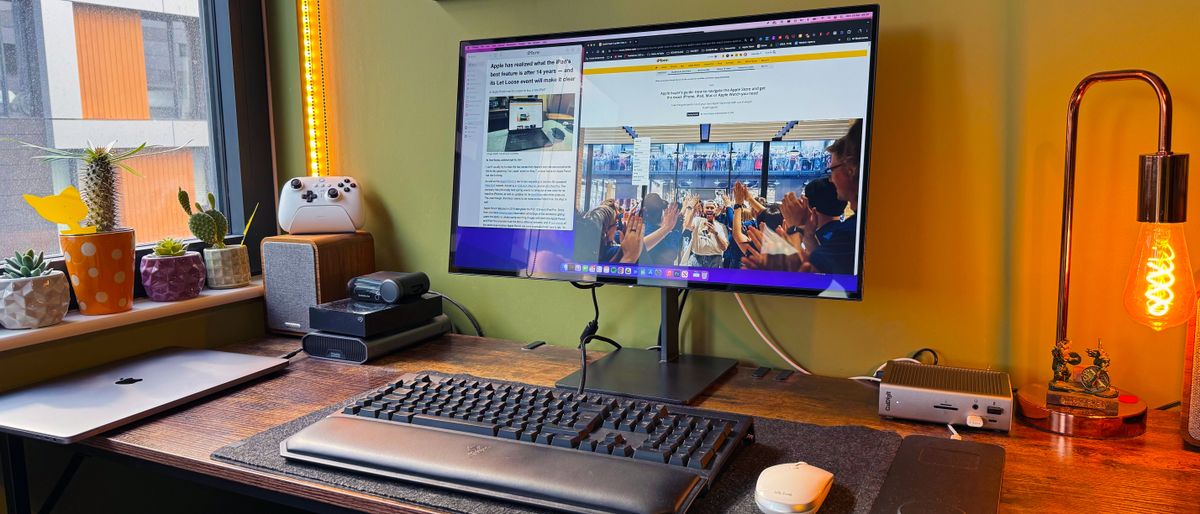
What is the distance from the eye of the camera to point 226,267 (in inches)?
61.2

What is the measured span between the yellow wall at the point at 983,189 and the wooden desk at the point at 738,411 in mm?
109

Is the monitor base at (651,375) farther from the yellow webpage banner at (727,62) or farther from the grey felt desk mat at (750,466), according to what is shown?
the yellow webpage banner at (727,62)

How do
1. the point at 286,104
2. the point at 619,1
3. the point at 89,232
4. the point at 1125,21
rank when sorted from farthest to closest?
the point at 286,104, the point at 619,1, the point at 89,232, the point at 1125,21

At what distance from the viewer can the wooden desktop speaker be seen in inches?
58.9

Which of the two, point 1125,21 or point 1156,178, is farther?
point 1125,21

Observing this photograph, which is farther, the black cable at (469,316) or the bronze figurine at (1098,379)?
the black cable at (469,316)

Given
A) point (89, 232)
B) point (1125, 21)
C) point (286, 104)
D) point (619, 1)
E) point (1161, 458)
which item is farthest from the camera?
point (286, 104)

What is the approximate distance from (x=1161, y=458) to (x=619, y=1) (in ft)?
3.37

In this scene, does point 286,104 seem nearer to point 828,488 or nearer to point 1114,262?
point 828,488

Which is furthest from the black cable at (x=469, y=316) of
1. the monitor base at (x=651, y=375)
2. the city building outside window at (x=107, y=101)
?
the city building outside window at (x=107, y=101)

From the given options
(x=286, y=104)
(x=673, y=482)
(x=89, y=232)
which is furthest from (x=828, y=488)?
(x=286, y=104)

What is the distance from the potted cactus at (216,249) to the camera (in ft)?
4.97

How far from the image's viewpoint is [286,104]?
172cm

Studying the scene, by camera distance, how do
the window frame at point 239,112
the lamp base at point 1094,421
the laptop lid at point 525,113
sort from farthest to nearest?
the window frame at point 239,112 → the laptop lid at point 525,113 → the lamp base at point 1094,421
